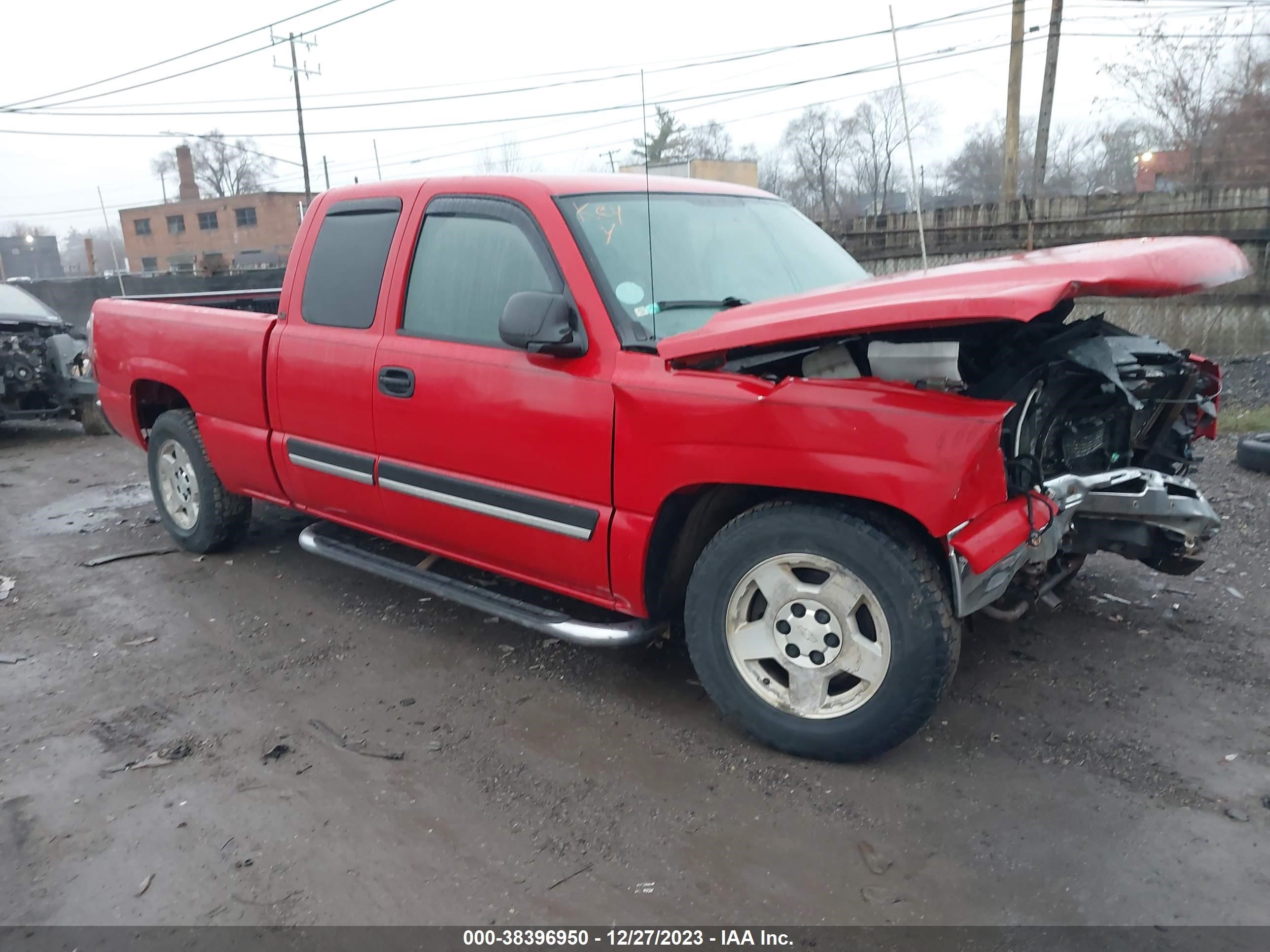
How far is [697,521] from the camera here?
11.0ft

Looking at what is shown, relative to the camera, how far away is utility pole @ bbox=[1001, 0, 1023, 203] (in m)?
14.8

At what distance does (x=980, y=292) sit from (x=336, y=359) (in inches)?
111

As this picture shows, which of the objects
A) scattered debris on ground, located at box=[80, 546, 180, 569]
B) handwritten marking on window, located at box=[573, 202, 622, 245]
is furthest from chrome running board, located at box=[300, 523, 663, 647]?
scattered debris on ground, located at box=[80, 546, 180, 569]

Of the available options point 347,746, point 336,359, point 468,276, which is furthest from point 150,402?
point 347,746

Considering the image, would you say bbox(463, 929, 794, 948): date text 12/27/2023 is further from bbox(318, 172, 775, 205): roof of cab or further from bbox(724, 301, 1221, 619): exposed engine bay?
bbox(318, 172, 775, 205): roof of cab

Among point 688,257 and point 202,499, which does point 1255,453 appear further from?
point 202,499

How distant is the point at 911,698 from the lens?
289 centimetres

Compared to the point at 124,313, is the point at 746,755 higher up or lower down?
lower down

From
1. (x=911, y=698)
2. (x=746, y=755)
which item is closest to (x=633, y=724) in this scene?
(x=746, y=755)

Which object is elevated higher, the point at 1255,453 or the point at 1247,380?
the point at 1247,380

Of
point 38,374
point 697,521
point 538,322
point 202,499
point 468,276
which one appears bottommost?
point 202,499

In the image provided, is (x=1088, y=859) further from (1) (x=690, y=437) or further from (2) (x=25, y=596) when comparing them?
(2) (x=25, y=596)

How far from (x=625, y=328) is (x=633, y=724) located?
4.83ft

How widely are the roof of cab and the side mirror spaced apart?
608 millimetres
